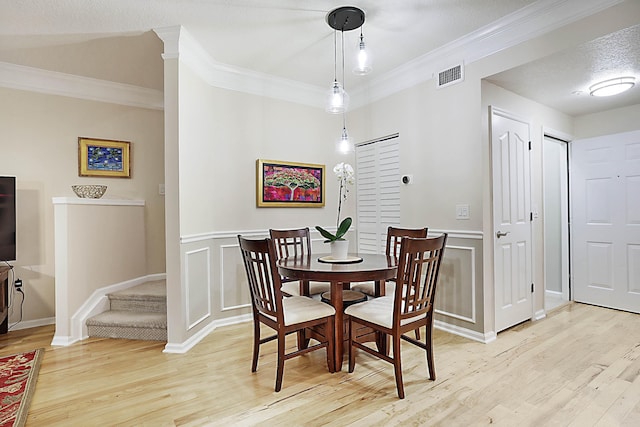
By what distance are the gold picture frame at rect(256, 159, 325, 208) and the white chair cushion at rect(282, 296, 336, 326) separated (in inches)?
62.4

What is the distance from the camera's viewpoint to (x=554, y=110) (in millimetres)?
3846

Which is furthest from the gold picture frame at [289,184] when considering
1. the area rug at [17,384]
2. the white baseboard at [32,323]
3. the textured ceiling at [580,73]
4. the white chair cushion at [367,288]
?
the white baseboard at [32,323]

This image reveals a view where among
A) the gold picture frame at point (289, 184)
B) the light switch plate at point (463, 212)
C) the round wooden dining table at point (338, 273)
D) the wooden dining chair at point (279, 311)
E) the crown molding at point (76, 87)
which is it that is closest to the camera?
the wooden dining chair at point (279, 311)

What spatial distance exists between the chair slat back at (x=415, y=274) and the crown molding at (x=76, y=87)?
11.8ft

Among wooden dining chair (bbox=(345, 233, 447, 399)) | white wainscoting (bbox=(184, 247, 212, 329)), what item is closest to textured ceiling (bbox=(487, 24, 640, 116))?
wooden dining chair (bbox=(345, 233, 447, 399))

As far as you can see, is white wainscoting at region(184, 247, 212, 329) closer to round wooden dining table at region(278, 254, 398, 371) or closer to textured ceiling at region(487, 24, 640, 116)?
round wooden dining table at region(278, 254, 398, 371)

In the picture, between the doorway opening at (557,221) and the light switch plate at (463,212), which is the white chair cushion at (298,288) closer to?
the light switch plate at (463,212)

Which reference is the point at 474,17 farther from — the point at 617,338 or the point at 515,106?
the point at 617,338

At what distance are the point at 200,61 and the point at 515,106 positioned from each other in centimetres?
305

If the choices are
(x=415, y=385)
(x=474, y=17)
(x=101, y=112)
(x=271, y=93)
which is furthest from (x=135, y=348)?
(x=474, y=17)

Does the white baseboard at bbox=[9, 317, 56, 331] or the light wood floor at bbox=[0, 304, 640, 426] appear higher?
the white baseboard at bbox=[9, 317, 56, 331]

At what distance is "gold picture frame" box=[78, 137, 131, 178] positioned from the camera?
148 inches

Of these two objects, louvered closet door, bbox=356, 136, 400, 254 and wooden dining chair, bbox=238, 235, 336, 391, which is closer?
wooden dining chair, bbox=238, 235, 336, 391

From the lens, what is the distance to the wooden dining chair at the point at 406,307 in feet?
6.86
